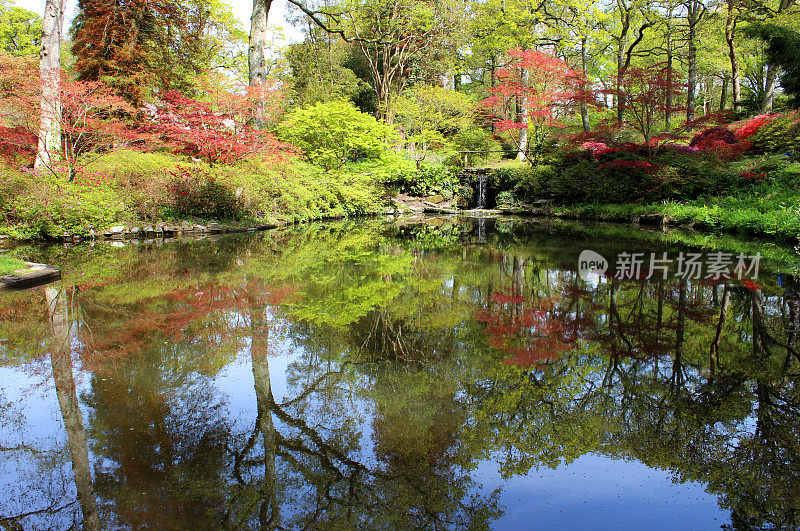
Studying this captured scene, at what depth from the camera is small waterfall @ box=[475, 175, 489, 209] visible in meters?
20.4

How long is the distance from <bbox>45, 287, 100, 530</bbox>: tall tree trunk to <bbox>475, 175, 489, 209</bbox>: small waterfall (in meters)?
17.5

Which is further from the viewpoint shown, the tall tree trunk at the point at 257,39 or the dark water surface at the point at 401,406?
the tall tree trunk at the point at 257,39

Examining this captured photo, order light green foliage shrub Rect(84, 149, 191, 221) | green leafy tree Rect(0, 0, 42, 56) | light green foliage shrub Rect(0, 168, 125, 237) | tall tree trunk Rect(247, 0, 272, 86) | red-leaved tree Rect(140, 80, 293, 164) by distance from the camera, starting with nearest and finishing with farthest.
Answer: light green foliage shrub Rect(0, 168, 125, 237) → light green foliage shrub Rect(84, 149, 191, 221) → red-leaved tree Rect(140, 80, 293, 164) → tall tree trunk Rect(247, 0, 272, 86) → green leafy tree Rect(0, 0, 42, 56)

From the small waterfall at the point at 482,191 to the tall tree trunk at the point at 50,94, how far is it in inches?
594

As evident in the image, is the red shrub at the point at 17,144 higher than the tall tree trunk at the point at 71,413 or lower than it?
higher

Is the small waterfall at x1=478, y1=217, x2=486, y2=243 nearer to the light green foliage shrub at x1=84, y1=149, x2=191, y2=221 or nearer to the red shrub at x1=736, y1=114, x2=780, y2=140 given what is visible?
the light green foliage shrub at x1=84, y1=149, x2=191, y2=221

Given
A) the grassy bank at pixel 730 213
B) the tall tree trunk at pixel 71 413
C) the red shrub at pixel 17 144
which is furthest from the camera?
the red shrub at pixel 17 144

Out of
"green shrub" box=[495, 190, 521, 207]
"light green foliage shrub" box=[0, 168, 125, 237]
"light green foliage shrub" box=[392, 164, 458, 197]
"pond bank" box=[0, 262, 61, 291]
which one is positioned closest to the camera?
"pond bank" box=[0, 262, 61, 291]

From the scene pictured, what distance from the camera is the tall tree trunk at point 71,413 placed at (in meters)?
2.14

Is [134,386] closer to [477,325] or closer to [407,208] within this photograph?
[477,325]

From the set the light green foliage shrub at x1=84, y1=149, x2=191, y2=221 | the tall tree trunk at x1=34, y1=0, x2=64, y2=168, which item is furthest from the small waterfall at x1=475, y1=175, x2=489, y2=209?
the tall tree trunk at x1=34, y1=0, x2=64, y2=168

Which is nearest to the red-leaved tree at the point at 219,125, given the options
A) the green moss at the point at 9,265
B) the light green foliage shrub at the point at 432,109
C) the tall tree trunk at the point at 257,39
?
the tall tree trunk at the point at 257,39

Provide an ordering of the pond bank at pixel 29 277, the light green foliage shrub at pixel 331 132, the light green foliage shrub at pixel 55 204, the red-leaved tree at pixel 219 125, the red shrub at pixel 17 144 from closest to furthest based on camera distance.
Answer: the pond bank at pixel 29 277
the light green foliage shrub at pixel 55 204
the red shrub at pixel 17 144
the red-leaved tree at pixel 219 125
the light green foliage shrub at pixel 331 132

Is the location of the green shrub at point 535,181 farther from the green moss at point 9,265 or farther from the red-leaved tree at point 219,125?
the green moss at point 9,265
